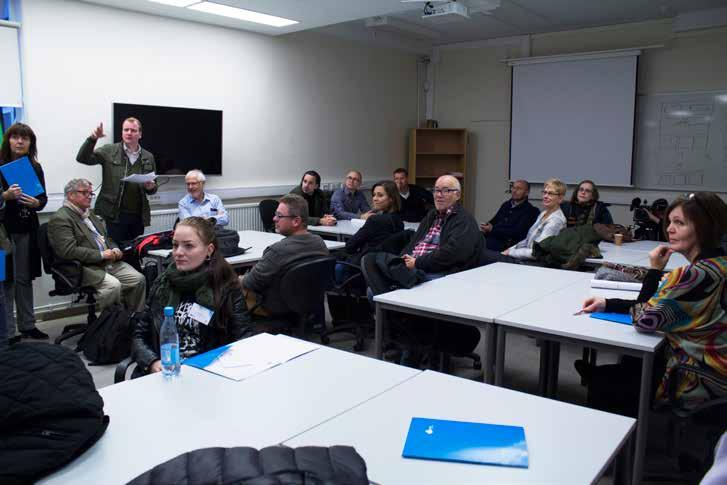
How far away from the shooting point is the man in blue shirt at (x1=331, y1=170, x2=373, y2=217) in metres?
7.00

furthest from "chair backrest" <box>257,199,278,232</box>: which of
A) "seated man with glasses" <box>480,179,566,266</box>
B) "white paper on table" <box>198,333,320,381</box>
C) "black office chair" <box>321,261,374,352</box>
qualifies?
"white paper on table" <box>198,333,320,381</box>

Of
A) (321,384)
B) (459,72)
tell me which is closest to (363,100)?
(459,72)

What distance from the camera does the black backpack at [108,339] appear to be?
425cm

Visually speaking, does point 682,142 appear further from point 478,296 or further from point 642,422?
point 642,422

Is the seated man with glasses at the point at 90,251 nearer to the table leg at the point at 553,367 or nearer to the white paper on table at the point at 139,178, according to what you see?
the white paper on table at the point at 139,178

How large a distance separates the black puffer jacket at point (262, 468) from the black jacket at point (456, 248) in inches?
114

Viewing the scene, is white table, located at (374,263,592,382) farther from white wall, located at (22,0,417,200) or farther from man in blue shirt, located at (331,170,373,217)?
white wall, located at (22,0,417,200)

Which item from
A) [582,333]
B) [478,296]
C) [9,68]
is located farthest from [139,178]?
[582,333]

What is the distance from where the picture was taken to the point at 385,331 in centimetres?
328

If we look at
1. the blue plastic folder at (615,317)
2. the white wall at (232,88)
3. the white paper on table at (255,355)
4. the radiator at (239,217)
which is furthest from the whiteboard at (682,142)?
the white paper on table at (255,355)

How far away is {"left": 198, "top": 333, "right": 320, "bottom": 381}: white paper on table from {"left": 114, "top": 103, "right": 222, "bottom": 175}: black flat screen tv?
4266 mm

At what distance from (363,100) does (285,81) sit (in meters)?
1.52

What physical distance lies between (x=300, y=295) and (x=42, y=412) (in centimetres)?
211

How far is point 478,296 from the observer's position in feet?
10.5
